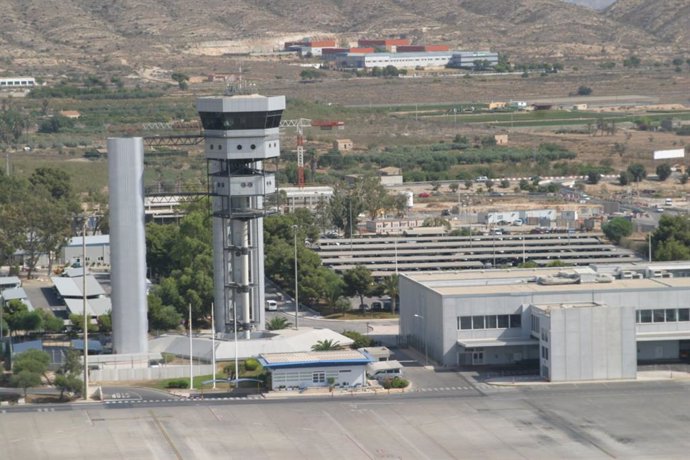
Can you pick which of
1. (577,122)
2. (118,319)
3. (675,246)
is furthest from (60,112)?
(118,319)

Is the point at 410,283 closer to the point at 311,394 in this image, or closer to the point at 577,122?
the point at 311,394

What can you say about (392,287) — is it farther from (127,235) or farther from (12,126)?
(12,126)

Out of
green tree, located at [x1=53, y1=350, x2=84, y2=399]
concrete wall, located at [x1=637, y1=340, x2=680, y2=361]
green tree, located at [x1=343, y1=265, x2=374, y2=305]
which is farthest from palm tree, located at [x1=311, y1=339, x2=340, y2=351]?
concrete wall, located at [x1=637, y1=340, x2=680, y2=361]

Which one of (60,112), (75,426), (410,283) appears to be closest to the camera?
(75,426)

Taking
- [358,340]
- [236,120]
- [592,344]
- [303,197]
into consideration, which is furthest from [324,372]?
[303,197]

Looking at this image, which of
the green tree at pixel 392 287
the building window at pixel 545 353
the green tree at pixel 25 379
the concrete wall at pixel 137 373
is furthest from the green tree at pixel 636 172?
the green tree at pixel 25 379

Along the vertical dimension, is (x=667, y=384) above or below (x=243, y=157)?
below
